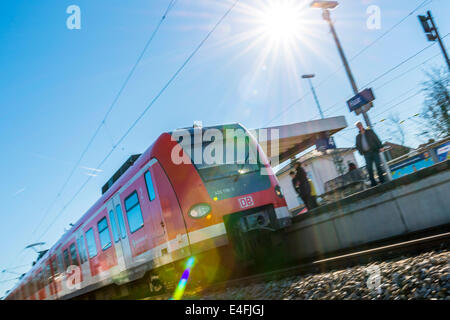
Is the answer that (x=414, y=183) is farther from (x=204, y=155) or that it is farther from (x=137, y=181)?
(x=137, y=181)

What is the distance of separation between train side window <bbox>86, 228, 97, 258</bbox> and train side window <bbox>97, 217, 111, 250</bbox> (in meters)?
0.69

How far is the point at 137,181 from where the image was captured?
24.3ft

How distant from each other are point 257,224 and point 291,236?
1547 millimetres

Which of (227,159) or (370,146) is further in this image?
(370,146)

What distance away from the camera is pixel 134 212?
762cm

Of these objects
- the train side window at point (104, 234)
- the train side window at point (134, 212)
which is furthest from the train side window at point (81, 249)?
the train side window at point (134, 212)

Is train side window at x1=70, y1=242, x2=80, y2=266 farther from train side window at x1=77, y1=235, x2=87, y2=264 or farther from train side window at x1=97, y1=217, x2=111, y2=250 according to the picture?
train side window at x1=97, y1=217, x2=111, y2=250

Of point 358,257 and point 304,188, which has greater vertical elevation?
point 304,188

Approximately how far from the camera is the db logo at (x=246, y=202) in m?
6.61

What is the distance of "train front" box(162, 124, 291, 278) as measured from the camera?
6.28 meters

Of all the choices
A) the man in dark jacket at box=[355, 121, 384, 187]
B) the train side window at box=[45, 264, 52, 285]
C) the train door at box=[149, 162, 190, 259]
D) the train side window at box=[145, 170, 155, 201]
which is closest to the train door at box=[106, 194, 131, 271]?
the train side window at box=[145, 170, 155, 201]

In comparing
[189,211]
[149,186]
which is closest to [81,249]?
[149,186]

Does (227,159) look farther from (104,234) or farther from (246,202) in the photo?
(104,234)

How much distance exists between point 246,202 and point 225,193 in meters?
0.42
